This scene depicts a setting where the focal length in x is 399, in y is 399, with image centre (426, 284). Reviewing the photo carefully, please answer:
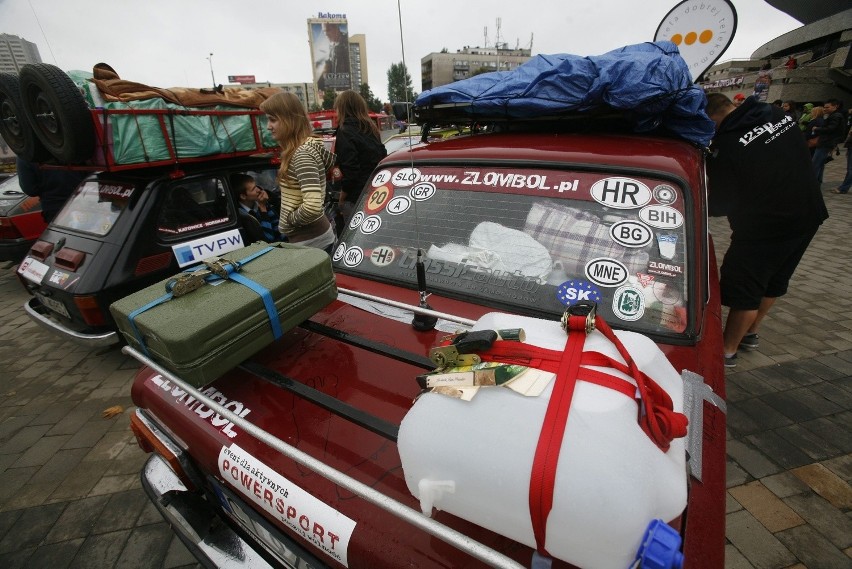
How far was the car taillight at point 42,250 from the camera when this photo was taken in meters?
3.80

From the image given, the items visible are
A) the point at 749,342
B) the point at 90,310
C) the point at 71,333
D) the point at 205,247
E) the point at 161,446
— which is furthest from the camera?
the point at 205,247

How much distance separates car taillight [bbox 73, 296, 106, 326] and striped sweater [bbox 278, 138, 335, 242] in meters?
1.69

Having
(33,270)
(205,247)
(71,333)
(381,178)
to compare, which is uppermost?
(381,178)

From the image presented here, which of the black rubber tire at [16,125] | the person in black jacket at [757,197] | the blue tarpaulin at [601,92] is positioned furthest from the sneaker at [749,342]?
the black rubber tire at [16,125]

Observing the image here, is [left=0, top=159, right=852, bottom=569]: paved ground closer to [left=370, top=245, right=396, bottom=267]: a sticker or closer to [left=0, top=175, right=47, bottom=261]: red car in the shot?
[left=370, top=245, right=396, bottom=267]: a sticker

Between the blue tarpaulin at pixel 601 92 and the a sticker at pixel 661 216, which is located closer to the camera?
the a sticker at pixel 661 216

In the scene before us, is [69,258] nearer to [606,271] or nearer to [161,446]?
[161,446]

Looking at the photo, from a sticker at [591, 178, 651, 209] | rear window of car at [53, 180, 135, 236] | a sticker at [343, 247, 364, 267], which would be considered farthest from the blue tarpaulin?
rear window of car at [53, 180, 135, 236]

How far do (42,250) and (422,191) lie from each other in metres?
3.99

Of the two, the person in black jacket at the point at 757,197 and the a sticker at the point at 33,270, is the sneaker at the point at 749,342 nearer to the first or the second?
the person in black jacket at the point at 757,197

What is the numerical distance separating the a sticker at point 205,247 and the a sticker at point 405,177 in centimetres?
247

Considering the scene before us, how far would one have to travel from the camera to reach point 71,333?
137 inches

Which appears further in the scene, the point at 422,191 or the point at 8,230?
the point at 8,230

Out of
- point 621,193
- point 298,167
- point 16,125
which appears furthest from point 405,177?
point 16,125
